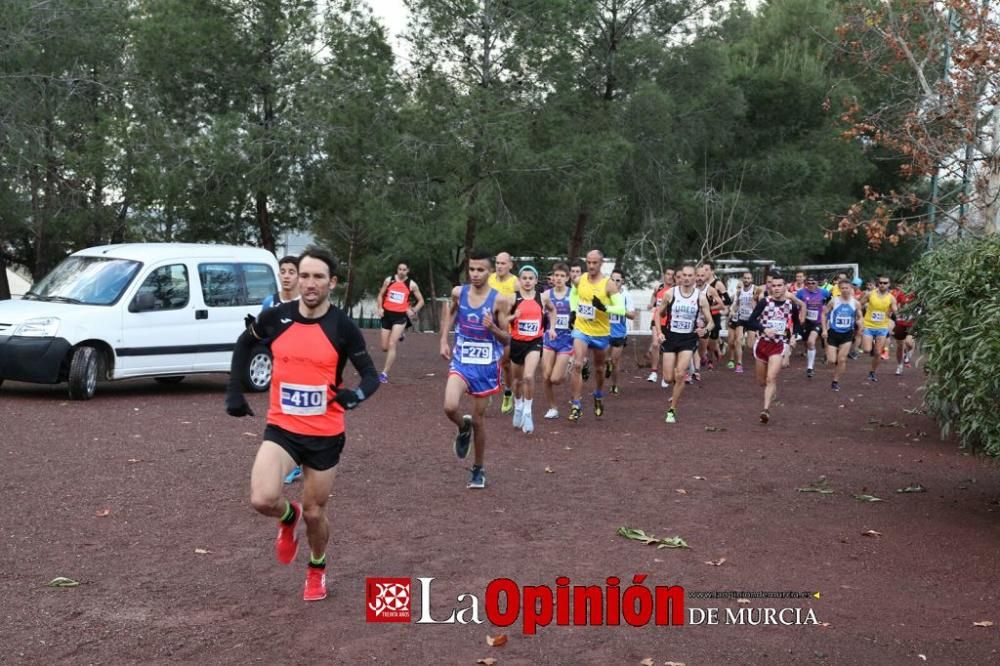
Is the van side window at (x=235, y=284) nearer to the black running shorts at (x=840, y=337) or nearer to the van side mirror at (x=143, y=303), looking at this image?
the van side mirror at (x=143, y=303)

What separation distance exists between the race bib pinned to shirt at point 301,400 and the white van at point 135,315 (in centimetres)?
844

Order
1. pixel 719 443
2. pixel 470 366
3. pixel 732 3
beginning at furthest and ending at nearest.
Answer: pixel 732 3 → pixel 719 443 → pixel 470 366

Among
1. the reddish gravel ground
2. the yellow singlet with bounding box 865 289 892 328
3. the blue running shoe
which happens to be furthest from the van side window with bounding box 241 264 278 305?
the yellow singlet with bounding box 865 289 892 328

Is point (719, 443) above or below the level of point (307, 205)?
below

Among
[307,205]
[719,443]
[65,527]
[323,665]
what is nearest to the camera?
[323,665]

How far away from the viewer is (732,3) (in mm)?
30797

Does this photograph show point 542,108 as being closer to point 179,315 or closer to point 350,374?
point 350,374

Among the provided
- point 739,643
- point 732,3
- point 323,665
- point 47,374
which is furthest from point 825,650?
point 732,3

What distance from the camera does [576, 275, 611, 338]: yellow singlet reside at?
15.4 meters

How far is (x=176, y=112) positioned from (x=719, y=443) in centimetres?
1685

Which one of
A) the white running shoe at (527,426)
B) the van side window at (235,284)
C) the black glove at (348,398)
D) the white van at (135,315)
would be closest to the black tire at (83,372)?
the white van at (135,315)

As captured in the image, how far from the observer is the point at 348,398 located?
21.3 feet

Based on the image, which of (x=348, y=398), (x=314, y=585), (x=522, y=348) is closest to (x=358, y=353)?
(x=348, y=398)

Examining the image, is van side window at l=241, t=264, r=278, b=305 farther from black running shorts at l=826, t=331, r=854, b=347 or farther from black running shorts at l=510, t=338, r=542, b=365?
black running shorts at l=826, t=331, r=854, b=347
